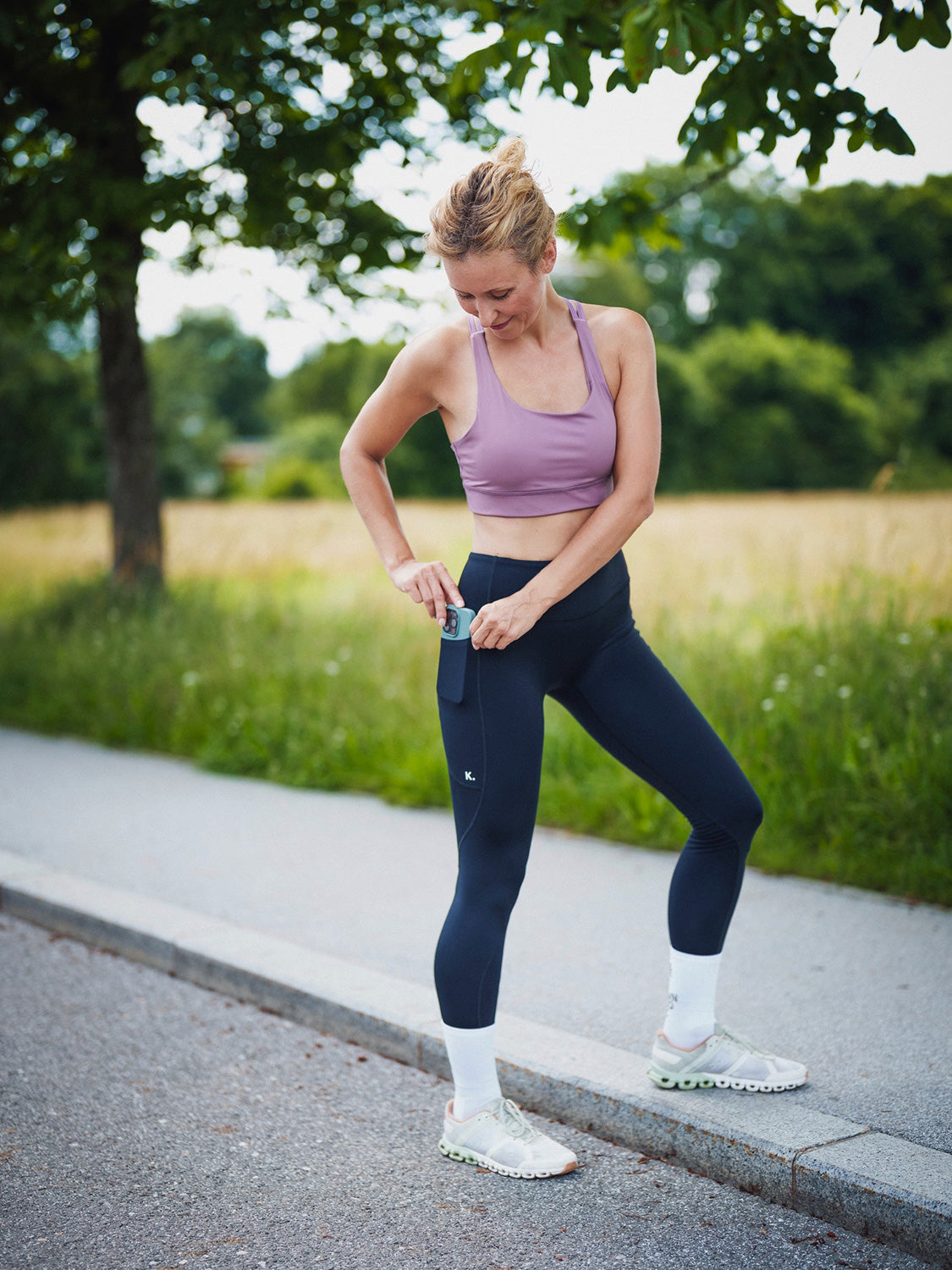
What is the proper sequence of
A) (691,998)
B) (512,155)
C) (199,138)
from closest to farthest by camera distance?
(512,155)
(691,998)
(199,138)

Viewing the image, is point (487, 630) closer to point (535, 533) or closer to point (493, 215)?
point (535, 533)

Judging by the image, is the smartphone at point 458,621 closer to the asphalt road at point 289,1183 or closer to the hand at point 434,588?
the hand at point 434,588

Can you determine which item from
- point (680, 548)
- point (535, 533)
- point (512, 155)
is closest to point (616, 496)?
point (535, 533)

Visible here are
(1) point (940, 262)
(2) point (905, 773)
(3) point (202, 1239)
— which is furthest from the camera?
(1) point (940, 262)

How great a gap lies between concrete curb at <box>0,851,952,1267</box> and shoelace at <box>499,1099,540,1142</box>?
11.1 inches

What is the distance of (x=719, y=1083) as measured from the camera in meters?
3.14

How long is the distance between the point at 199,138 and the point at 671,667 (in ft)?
18.8

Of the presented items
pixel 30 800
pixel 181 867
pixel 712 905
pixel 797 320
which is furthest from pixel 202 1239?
pixel 797 320

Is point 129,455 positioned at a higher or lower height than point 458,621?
higher

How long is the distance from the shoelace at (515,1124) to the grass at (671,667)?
2380 mm

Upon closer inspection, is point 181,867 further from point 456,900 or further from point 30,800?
point 456,900

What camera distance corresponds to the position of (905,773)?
516cm

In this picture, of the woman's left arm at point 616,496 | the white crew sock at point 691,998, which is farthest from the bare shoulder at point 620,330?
the white crew sock at point 691,998

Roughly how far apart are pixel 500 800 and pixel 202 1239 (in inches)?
43.8
